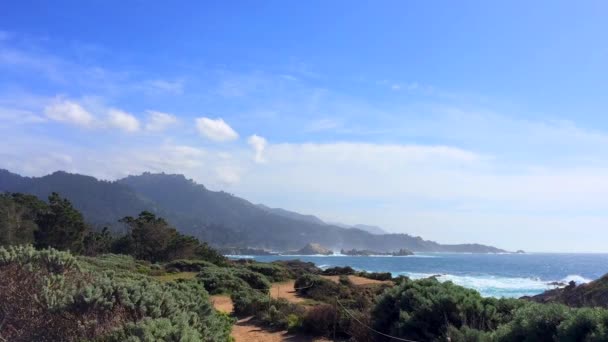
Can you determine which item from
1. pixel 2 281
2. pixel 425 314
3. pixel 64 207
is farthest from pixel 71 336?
pixel 64 207

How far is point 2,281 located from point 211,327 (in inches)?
127

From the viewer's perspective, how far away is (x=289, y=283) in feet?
98.4

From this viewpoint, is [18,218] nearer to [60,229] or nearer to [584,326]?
[60,229]

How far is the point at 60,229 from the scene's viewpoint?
42406mm

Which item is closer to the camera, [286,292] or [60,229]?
[286,292]

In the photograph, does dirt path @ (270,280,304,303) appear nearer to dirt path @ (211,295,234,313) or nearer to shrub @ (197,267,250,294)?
shrub @ (197,267,250,294)

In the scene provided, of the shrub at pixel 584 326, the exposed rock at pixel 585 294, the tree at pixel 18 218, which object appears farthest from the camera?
the tree at pixel 18 218

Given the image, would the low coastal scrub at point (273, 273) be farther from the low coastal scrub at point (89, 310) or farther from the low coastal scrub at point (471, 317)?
the low coastal scrub at point (89, 310)

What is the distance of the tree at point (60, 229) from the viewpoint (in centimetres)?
4203

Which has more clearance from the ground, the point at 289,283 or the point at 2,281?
the point at 2,281

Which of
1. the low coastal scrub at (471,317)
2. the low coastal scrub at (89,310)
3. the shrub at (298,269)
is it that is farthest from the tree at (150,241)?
the low coastal scrub at (89,310)

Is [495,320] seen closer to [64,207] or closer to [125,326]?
[125,326]

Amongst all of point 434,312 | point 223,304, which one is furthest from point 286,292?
point 434,312

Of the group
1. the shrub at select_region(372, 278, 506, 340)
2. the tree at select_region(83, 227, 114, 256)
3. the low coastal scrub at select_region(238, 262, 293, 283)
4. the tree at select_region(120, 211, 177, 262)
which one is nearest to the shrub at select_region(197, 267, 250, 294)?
the low coastal scrub at select_region(238, 262, 293, 283)
